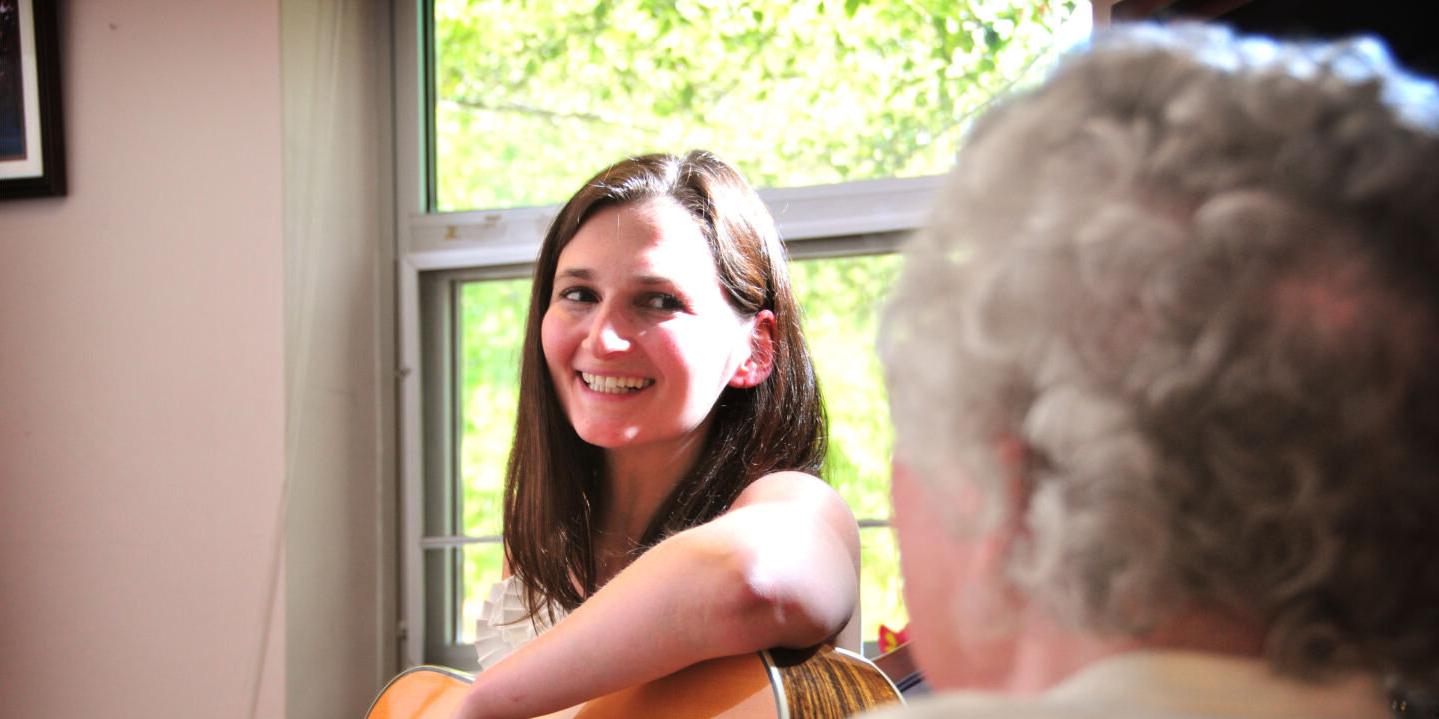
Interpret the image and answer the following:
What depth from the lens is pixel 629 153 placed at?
2.04 m

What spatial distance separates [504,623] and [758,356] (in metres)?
0.45

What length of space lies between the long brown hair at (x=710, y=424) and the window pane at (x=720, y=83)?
0.62 meters

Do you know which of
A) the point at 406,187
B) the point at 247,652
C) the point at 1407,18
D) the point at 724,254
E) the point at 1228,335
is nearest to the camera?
the point at 1228,335

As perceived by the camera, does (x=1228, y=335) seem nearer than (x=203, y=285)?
Yes

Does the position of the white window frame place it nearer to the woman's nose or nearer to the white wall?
the white wall

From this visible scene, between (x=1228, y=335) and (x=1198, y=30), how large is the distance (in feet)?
0.50

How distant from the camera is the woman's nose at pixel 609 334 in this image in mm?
1235

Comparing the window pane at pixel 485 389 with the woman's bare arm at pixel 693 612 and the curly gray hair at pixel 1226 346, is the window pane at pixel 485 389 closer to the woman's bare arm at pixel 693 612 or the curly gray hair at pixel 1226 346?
the woman's bare arm at pixel 693 612

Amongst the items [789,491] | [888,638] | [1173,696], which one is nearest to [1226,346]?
[1173,696]

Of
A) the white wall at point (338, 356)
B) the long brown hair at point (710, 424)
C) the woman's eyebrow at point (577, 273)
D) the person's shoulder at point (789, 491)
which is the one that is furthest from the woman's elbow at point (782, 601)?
the white wall at point (338, 356)

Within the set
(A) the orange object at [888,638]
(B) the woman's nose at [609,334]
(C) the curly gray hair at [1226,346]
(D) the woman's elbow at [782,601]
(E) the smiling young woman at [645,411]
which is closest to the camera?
(C) the curly gray hair at [1226,346]

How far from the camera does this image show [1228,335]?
0.43m

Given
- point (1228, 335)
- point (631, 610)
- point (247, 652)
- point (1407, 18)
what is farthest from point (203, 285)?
point (1228, 335)

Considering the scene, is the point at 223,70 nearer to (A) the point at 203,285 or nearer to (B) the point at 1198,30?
(A) the point at 203,285
